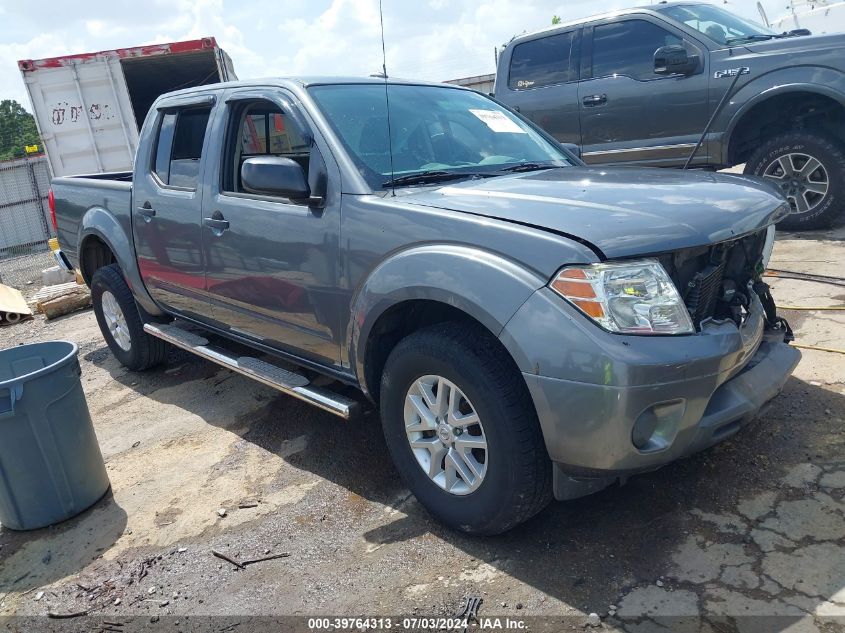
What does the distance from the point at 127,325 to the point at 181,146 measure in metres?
1.57

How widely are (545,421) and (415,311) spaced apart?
85 centimetres

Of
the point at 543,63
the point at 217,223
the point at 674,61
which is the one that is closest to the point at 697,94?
the point at 674,61

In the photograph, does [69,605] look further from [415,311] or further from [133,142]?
[133,142]

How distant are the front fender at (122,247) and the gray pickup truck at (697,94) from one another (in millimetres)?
4600

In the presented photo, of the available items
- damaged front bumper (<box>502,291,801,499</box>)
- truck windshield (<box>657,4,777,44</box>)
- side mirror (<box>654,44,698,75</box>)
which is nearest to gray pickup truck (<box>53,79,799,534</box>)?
damaged front bumper (<box>502,291,801,499</box>)

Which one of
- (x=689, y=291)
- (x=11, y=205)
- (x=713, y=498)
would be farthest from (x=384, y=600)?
(x=11, y=205)

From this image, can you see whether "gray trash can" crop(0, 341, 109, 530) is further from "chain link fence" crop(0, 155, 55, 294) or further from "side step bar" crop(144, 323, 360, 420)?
"chain link fence" crop(0, 155, 55, 294)

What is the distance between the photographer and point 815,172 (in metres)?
6.04

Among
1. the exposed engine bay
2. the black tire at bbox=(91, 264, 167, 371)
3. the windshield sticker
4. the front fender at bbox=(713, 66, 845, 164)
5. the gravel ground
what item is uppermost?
the windshield sticker

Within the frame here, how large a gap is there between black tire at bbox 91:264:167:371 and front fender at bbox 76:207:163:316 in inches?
6.8

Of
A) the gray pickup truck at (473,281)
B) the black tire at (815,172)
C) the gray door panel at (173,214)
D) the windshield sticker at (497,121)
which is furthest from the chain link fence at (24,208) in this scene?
the black tire at (815,172)

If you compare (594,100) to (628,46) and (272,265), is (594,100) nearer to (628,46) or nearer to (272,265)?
(628,46)

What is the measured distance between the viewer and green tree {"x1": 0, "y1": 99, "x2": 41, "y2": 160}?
5000 cm

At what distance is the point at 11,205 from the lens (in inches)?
606
